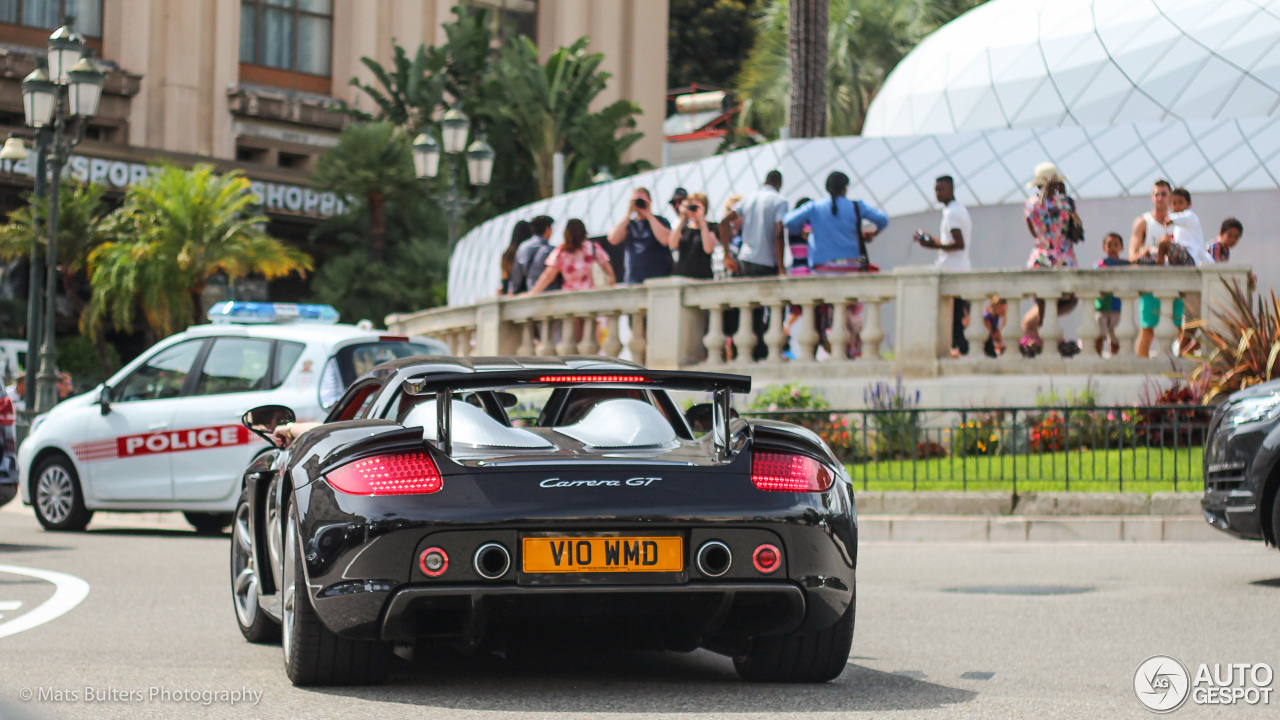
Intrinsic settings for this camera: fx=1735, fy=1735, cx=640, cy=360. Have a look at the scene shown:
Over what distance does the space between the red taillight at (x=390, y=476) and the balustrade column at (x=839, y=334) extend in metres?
13.0

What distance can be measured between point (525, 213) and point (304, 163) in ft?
78.0

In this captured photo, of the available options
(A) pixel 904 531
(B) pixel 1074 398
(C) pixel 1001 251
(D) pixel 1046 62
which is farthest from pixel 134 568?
(D) pixel 1046 62

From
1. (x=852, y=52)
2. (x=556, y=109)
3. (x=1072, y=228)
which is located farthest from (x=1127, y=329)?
(x=852, y=52)

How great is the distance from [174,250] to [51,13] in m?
11.5

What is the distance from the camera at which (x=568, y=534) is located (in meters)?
5.18

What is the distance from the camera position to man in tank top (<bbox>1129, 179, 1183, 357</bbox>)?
56.4 ft

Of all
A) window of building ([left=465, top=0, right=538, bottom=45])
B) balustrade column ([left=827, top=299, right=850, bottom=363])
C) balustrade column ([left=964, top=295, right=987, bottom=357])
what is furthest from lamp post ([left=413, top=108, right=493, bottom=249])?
window of building ([left=465, top=0, right=538, bottom=45])

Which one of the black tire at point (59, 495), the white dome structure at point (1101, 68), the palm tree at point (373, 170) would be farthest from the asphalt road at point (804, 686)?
the palm tree at point (373, 170)

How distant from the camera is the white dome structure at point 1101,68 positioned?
25.8m

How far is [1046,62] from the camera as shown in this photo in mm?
27859

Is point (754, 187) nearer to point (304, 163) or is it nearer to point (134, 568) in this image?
point (134, 568)

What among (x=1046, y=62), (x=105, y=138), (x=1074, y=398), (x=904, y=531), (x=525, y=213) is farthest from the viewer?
(x=105, y=138)

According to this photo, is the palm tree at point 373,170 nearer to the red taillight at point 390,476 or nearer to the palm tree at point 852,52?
the palm tree at point 852,52

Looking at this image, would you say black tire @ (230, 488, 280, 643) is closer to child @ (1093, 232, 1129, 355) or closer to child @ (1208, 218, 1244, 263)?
child @ (1093, 232, 1129, 355)
